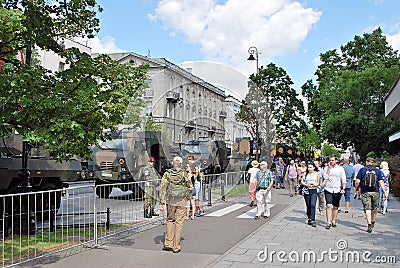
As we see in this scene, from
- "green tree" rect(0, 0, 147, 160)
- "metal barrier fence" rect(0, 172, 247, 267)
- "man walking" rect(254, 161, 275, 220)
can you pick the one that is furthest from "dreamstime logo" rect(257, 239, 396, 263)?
"man walking" rect(254, 161, 275, 220)

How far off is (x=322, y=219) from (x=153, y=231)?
515cm

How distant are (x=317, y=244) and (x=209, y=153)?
1456cm

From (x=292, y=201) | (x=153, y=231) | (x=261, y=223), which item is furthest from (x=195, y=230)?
(x=292, y=201)

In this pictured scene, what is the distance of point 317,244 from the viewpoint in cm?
894

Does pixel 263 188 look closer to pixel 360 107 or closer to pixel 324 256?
pixel 324 256

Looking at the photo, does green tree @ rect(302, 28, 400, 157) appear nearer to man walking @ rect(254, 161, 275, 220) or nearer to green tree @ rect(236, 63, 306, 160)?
green tree @ rect(236, 63, 306, 160)

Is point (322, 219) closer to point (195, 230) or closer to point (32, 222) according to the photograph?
point (195, 230)

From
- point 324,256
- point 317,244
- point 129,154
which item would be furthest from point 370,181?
point 129,154

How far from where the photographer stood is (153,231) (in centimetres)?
1038

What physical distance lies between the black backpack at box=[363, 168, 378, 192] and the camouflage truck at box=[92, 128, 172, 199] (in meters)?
6.62

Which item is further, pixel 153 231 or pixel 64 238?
pixel 153 231

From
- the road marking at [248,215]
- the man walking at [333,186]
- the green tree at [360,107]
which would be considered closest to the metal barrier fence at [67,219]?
the road marking at [248,215]

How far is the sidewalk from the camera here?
7.43m

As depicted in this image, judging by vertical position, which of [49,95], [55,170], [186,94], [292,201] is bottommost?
[292,201]
